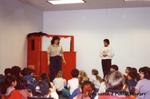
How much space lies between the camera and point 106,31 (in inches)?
418

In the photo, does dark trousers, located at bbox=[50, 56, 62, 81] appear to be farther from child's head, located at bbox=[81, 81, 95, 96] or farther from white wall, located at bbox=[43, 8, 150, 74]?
child's head, located at bbox=[81, 81, 95, 96]

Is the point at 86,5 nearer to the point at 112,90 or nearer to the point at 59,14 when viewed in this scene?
the point at 59,14

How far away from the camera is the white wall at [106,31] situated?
1035 centimetres

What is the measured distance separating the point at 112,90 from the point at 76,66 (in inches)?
299

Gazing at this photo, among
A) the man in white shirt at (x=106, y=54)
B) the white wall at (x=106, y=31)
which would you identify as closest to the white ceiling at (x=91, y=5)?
the white wall at (x=106, y=31)

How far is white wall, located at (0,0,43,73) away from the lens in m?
8.41

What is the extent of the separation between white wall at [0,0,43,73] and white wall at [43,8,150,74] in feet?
3.59

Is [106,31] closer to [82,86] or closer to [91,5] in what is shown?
[91,5]

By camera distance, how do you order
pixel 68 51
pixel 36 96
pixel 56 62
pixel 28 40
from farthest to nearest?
pixel 68 51 < pixel 28 40 < pixel 56 62 < pixel 36 96

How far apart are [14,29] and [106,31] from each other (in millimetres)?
3246

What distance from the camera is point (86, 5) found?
997cm

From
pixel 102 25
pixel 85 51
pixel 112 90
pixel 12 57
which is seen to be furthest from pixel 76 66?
pixel 112 90

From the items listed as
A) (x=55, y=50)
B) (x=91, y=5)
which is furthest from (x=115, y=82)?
(x=91, y=5)

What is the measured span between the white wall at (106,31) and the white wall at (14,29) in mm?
1095
